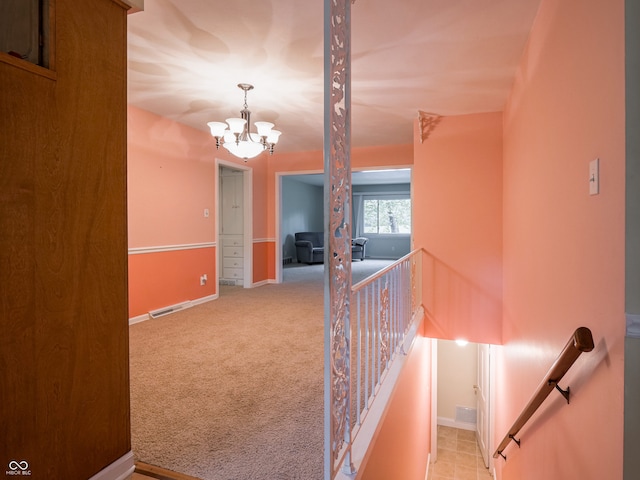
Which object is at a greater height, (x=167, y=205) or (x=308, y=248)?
(x=167, y=205)

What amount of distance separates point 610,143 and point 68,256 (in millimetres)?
1925

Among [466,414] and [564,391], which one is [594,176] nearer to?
[564,391]

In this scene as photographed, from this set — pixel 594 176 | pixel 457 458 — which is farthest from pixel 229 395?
pixel 457 458

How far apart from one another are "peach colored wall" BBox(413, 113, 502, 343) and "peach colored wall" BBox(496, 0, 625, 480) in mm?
1107

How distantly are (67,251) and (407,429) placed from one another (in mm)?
3067

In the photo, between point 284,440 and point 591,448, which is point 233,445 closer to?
point 284,440

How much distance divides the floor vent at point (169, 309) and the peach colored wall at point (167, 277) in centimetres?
5

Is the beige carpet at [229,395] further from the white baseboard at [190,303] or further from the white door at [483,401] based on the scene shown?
the white door at [483,401]

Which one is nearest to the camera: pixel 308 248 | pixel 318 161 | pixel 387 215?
pixel 318 161

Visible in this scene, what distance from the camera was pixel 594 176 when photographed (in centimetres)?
121

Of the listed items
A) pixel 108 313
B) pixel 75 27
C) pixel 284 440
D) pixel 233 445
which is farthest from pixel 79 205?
pixel 284 440

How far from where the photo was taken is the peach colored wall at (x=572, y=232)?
3.50 feet

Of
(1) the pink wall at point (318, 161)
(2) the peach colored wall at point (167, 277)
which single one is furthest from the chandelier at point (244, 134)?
(1) the pink wall at point (318, 161)

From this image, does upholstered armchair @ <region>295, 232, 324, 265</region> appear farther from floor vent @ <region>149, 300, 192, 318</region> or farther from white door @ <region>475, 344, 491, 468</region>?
floor vent @ <region>149, 300, 192, 318</region>
